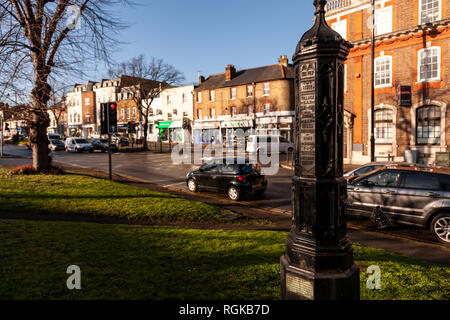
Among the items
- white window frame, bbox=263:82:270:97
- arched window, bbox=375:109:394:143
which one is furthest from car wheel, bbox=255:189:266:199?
white window frame, bbox=263:82:270:97

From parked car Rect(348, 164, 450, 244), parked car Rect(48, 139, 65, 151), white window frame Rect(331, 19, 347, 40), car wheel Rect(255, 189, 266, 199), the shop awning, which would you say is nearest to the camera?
parked car Rect(348, 164, 450, 244)

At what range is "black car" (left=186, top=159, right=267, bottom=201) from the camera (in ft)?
40.4

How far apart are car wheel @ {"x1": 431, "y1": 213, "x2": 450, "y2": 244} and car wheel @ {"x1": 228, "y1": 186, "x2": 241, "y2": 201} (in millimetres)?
6488

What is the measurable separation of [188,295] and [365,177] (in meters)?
6.84

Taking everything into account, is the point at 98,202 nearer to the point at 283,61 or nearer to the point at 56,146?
the point at 56,146

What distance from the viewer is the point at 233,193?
12531mm

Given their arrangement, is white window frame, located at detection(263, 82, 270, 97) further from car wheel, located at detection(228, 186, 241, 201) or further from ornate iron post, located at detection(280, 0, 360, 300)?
ornate iron post, located at detection(280, 0, 360, 300)

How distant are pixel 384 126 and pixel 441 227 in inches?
679

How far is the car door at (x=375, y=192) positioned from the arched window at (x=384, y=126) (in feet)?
51.8

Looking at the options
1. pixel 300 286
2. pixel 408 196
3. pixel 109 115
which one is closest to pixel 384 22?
pixel 408 196

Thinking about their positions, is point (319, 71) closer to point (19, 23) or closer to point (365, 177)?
point (365, 177)

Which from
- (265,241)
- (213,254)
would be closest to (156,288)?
(213,254)

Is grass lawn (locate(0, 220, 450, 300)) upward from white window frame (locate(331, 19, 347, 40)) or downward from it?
downward
